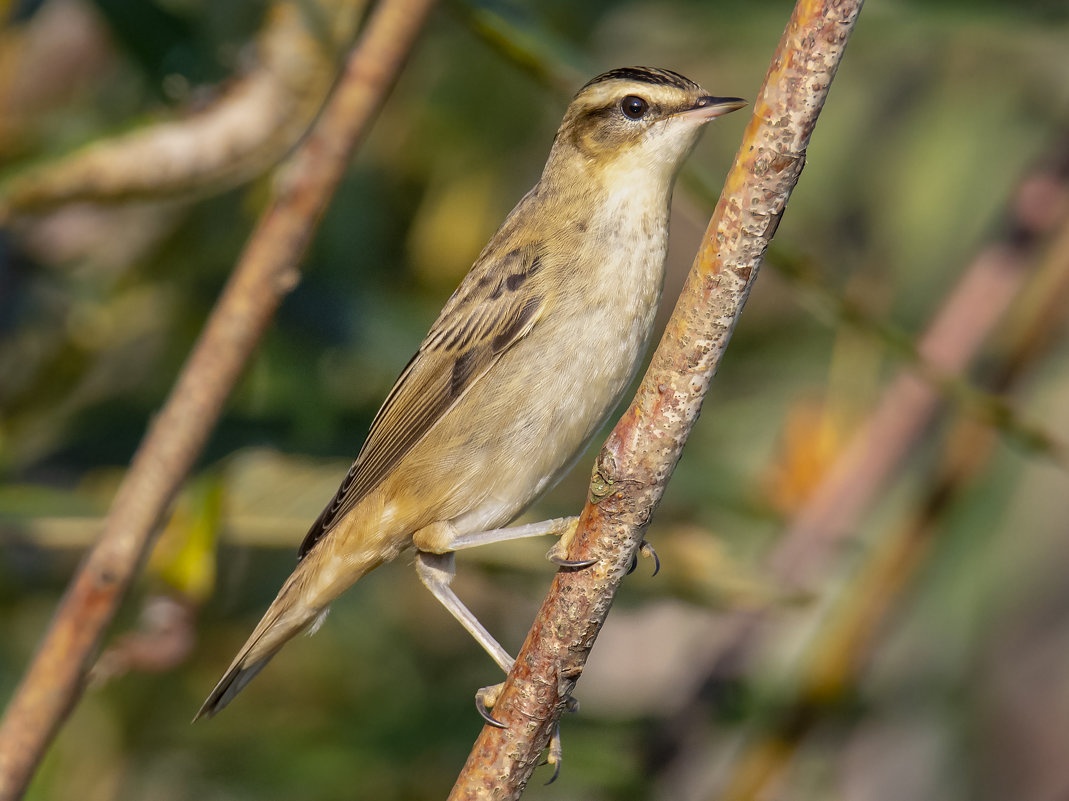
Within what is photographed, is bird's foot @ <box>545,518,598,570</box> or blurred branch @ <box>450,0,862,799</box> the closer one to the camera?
blurred branch @ <box>450,0,862,799</box>

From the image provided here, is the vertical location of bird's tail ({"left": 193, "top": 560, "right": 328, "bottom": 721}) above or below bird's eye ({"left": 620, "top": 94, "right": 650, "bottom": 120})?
below

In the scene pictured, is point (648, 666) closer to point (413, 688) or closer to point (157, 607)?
point (413, 688)

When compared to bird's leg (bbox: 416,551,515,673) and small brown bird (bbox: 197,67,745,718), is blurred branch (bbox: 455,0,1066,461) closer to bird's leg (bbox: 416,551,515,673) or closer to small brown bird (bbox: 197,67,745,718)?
small brown bird (bbox: 197,67,745,718)

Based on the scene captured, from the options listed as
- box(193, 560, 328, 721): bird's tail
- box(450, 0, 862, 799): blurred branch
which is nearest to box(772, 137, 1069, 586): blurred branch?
box(193, 560, 328, 721): bird's tail

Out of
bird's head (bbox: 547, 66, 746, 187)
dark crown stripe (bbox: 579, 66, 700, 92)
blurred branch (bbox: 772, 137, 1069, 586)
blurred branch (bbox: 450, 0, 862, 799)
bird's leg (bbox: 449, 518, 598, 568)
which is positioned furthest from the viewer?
blurred branch (bbox: 772, 137, 1069, 586)

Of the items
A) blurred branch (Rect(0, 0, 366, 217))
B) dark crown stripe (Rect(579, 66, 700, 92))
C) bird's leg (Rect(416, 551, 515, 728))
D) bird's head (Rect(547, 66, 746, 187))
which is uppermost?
dark crown stripe (Rect(579, 66, 700, 92))

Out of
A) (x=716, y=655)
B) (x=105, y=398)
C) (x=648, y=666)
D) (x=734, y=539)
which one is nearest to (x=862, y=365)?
(x=734, y=539)

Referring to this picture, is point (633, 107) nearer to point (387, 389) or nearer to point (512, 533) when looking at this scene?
point (512, 533)
